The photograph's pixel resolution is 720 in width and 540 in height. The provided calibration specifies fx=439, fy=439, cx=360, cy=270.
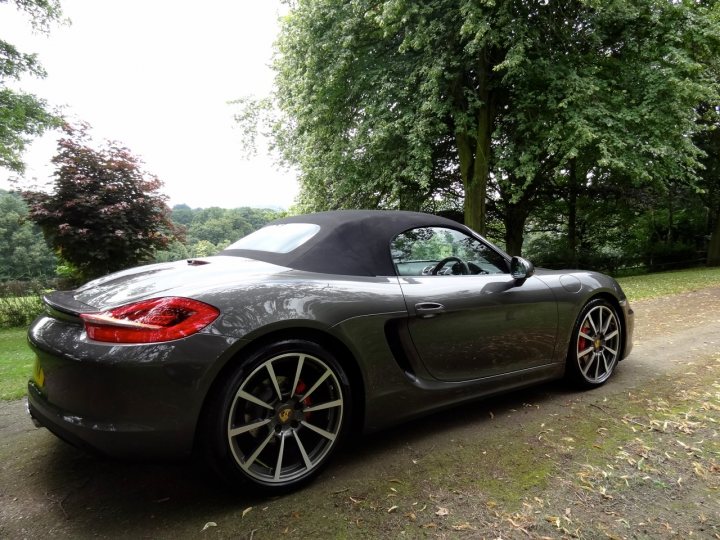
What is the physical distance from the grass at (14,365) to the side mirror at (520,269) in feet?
13.2

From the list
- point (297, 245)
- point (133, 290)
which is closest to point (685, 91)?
point (297, 245)

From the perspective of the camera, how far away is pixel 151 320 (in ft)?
5.97

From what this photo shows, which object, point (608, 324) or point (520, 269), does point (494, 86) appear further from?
point (520, 269)

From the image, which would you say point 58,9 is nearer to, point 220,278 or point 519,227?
point 220,278

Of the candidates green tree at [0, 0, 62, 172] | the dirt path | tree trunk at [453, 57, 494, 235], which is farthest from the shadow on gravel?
green tree at [0, 0, 62, 172]

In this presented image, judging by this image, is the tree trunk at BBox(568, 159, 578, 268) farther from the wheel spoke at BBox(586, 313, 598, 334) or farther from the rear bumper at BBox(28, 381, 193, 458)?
the rear bumper at BBox(28, 381, 193, 458)

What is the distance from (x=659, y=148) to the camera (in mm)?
10016

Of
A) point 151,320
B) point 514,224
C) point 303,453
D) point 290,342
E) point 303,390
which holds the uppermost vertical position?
point 514,224

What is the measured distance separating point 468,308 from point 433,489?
3.42 feet

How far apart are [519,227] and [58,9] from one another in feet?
58.1

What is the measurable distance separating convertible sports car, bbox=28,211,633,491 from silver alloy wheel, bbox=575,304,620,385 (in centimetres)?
42

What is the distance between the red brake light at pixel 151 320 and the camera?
179 centimetres

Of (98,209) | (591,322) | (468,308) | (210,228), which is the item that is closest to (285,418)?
(468,308)

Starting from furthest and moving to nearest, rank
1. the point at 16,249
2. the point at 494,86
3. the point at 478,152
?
the point at 16,249
the point at 478,152
the point at 494,86
